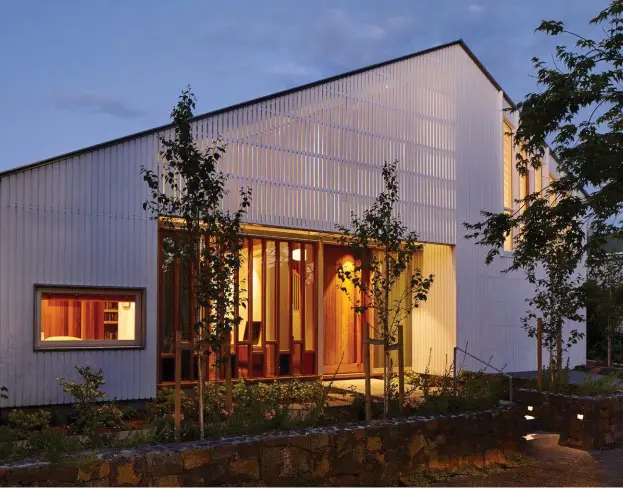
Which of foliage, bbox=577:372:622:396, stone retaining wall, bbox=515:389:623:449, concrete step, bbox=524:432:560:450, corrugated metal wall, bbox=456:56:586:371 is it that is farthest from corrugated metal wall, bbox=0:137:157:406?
corrugated metal wall, bbox=456:56:586:371

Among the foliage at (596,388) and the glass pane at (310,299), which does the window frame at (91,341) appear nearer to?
the glass pane at (310,299)

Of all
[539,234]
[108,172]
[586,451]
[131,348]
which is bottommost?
[586,451]

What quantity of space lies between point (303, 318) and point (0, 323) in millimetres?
6417

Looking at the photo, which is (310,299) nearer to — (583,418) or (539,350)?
(539,350)

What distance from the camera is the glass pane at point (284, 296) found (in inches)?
595

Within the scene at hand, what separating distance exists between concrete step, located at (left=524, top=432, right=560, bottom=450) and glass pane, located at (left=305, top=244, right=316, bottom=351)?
480 centimetres

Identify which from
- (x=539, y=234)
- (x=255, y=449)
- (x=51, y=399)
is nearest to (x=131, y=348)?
(x=51, y=399)

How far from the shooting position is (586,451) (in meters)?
13.0

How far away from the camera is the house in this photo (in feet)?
36.8

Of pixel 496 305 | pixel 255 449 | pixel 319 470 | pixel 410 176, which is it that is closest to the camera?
pixel 255 449

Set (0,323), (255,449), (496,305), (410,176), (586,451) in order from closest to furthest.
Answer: (255,449)
(0,323)
(586,451)
(410,176)
(496,305)

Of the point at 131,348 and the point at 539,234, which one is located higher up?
the point at 539,234

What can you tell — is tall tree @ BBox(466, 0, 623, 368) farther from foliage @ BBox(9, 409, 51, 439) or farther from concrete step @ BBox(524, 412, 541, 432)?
foliage @ BBox(9, 409, 51, 439)

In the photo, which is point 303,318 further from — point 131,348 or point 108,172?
point 108,172
